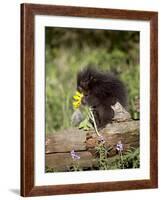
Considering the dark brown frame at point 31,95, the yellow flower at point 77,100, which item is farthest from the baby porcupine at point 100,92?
the dark brown frame at point 31,95

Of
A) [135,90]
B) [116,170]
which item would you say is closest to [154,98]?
[135,90]

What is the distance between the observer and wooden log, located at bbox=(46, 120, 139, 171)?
73.9 inches

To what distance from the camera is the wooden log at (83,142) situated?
188 centimetres

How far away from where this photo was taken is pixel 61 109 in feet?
7.10

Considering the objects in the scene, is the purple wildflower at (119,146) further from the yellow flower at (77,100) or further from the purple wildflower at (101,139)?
the yellow flower at (77,100)

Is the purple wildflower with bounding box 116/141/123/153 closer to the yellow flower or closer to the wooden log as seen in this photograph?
the wooden log

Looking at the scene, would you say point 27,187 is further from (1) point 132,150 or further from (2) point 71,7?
(2) point 71,7

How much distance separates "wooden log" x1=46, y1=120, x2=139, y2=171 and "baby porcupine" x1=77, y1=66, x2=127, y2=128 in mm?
37

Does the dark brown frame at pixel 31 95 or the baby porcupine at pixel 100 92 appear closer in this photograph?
the dark brown frame at pixel 31 95

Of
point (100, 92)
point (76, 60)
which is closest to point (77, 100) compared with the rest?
point (100, 92)

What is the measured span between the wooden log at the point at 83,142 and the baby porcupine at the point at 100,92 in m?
0.04

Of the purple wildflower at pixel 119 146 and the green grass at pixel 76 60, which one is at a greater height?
the green grass at pixel 76 60

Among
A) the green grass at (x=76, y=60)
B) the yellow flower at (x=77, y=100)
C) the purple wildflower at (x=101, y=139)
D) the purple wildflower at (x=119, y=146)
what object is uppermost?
the green grass at (x=76, y=60)

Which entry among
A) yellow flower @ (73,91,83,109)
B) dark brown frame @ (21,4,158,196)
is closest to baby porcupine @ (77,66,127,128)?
yellow flower @ (73,91,83,109)
